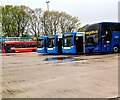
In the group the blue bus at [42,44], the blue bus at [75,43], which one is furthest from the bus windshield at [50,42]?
the blue bus at [75,43]

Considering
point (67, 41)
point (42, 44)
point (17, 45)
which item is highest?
point (67, 41)

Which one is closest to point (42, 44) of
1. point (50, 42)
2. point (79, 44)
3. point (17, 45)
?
point (50, 42)

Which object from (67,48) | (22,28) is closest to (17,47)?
(22,28)

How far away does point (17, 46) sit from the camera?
51.9 metres

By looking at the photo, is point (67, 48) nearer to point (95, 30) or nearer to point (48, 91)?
point (95, 30)

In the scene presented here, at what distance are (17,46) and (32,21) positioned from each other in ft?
34.0

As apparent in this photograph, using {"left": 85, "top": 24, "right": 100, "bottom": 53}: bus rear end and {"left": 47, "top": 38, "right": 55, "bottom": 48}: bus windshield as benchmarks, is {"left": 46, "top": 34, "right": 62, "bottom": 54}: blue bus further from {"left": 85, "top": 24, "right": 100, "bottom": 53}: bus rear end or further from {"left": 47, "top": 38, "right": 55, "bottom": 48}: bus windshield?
{"left": 85, "top": 24, "right": 100, "bottom": 53}: bus rear end

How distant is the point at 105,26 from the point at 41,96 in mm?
21001

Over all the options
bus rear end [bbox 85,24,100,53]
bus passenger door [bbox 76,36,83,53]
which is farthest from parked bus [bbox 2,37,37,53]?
bus rear end [bbox 85,24,100,53]

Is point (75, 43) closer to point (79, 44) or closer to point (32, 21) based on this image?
point (79, 44)

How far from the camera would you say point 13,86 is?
32.1ft

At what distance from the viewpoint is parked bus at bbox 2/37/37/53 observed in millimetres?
51281

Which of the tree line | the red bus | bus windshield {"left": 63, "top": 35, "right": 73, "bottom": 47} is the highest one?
the tree line

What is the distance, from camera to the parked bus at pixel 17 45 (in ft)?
168
